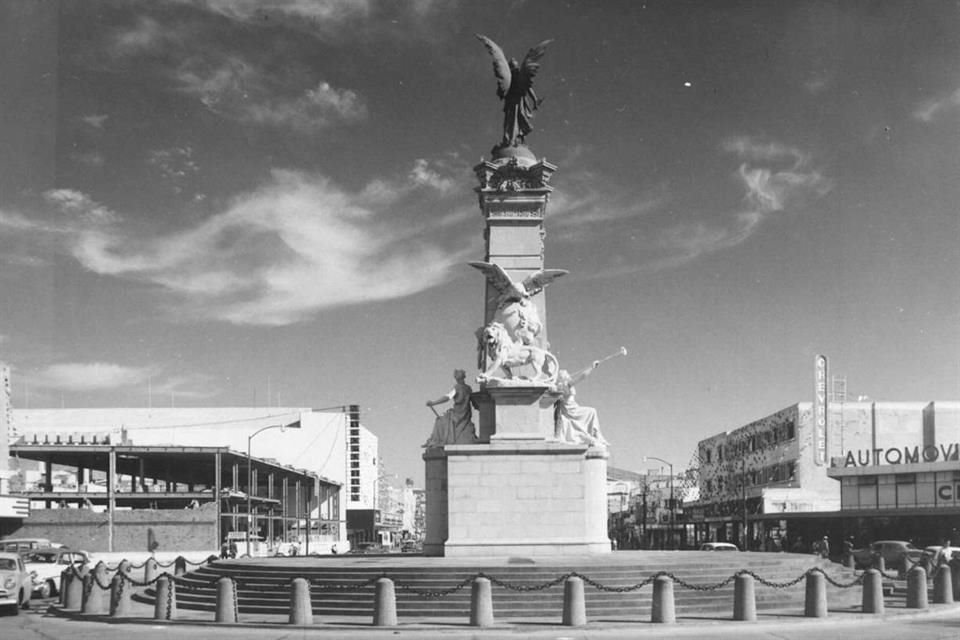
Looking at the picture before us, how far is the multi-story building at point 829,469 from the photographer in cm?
7156

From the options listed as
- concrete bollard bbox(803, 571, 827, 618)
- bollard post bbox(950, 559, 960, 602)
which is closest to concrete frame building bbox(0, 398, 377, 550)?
bollard post bbox(950, 559, 960, 602)

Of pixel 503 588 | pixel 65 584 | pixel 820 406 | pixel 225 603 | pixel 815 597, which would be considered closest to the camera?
pixel 225 603

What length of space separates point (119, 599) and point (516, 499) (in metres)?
11.4

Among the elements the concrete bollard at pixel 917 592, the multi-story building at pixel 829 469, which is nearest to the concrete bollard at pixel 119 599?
the concrete bollard at pixel 917 592

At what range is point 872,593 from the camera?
25578 millimetres

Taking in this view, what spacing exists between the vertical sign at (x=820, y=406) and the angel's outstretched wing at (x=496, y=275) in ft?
177

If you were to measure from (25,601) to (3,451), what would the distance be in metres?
47.1

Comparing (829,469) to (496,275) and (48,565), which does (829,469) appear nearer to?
(496,275)

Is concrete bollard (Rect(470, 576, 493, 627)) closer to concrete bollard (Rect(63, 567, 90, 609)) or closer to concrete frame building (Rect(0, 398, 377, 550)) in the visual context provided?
concrete bollard (Rect(63, 567, 90, 609))

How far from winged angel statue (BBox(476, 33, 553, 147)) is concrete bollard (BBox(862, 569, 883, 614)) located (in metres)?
17.7

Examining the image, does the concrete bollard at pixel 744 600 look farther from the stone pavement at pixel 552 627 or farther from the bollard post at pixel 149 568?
the bollard post at pixel 149 568

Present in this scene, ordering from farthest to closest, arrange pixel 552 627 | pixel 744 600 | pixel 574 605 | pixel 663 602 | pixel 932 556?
pixel 932 556
pixel 744 600
pixel 663 602
pixel 574 605
pixel 552 627

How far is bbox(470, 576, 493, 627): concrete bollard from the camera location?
22.7 metres

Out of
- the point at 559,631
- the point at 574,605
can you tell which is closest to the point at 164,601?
the point at 559,631
